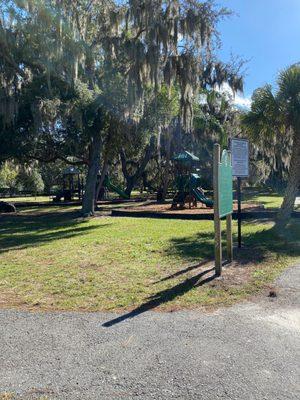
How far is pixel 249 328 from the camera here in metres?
4.38

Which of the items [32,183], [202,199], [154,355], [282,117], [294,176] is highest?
[282,117]

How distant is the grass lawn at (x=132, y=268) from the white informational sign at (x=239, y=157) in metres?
1.59

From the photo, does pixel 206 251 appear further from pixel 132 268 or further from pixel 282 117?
pixel 282 117

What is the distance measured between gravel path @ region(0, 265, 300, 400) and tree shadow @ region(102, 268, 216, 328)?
0.07 meters

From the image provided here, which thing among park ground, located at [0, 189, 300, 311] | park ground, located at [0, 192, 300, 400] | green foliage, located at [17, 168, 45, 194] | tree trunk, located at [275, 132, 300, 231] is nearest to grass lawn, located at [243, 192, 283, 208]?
tree trunk, located at [275, 132, 300, 231]

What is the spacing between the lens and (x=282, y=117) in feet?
42.6

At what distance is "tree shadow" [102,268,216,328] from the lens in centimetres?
479

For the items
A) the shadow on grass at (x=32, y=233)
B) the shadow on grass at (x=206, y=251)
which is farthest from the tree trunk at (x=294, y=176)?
the shadow on grass at (x=32, y=233)

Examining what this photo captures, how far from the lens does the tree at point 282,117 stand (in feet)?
41.4

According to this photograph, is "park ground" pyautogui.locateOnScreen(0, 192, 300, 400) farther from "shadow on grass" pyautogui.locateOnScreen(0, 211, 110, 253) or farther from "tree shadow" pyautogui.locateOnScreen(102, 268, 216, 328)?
"shadow on grass" pyautogui.locateOnScreen(0, 211, 110, 253)

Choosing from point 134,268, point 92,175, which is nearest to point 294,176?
point 134,268

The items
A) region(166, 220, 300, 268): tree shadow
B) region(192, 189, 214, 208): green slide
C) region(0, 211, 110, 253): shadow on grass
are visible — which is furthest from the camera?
region(192, 189, 214, 208): green slide

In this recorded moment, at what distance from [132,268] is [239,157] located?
3093 mm

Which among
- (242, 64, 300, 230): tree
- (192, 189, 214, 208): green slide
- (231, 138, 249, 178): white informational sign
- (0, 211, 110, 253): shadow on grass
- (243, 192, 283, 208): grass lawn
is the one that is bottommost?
(0, 211, 110, 253): shadow on grass
